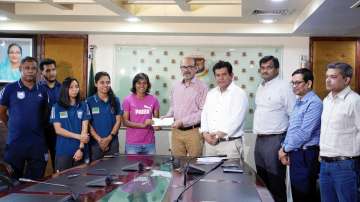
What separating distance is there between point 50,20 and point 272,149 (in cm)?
371

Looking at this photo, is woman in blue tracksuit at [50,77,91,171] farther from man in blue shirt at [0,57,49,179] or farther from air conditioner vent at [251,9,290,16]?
air conditioner vent at [251,9,290,16]

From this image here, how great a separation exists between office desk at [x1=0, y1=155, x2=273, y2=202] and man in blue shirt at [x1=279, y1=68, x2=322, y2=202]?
2.26ft

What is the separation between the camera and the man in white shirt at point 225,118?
411 centimetres

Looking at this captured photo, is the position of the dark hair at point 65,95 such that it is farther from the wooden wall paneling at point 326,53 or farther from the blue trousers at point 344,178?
the wooden wall paneling at point 326,53

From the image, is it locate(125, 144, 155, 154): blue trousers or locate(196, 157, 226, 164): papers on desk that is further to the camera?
locate(125, 144, 155, 154): blue trousers

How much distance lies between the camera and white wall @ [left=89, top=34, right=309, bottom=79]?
6.37m

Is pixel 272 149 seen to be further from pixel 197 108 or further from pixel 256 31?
pixel 256 31

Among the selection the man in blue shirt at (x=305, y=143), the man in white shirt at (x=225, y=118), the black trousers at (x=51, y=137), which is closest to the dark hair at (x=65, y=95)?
the black trousers at (x=51, y=137)

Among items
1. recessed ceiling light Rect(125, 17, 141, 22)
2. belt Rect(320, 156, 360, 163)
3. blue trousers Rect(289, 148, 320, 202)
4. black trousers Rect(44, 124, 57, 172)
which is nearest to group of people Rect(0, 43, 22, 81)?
recessed ceiling light Rect(125, 17, 141, 22)

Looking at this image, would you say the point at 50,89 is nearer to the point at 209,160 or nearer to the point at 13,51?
the point at 209,160

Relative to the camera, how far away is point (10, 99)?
420cm

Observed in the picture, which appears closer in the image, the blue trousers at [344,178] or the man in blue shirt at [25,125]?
the blue trousers at [344,178]

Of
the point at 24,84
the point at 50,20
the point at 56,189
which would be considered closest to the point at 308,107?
the point at 56,189

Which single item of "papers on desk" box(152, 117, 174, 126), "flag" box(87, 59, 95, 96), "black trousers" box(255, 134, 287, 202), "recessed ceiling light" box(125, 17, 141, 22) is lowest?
"black trousers" box(255, 134, 287, 202)
